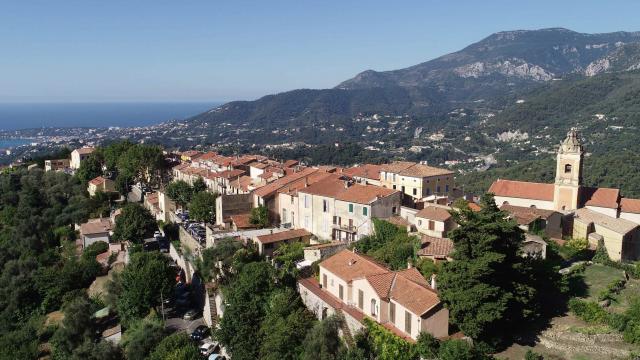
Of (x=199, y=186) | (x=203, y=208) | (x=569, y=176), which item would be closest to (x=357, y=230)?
(x=203, y=208)

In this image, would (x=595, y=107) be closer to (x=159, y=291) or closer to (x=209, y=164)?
(x=209, y=164)

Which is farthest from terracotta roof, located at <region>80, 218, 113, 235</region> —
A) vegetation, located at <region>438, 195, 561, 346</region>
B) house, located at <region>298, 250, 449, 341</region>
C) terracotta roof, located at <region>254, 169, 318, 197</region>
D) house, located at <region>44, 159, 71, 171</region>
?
vegetation, located at <region>438, 195, 561, 346</region>

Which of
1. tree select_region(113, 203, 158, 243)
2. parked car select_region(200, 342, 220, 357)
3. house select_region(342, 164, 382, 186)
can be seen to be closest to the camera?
parked car select_region(200, 342, 220, 357)

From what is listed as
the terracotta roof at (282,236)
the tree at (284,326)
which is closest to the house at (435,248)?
the tree at (284,326)

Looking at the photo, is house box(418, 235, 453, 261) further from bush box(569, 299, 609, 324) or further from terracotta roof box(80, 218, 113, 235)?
terracotta roof box(80, 218, 113, 235)

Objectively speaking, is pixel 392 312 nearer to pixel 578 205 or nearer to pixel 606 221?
pixel 606 221

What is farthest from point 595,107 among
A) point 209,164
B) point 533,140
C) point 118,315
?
point 118,315
